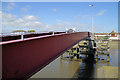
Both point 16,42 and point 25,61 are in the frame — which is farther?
point 25,61

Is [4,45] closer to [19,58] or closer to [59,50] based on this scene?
[19,58]

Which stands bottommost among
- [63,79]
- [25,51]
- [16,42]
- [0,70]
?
[63,79]

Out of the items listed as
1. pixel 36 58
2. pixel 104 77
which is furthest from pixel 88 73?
pixel 36 58

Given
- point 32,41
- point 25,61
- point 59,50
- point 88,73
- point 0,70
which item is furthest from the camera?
point 88,73

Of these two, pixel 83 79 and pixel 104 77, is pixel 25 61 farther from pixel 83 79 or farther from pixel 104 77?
pixel 104 77

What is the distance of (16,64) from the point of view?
4.05 meters

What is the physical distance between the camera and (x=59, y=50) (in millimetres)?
8508

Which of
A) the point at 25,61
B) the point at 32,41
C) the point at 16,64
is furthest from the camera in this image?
the point at 32,41

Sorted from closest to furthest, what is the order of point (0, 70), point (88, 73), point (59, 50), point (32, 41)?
1. point (0, 70)
2. point (32, 41)
3. point (59, 50)
4. point (88, 73)

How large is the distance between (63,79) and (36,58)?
11.7m

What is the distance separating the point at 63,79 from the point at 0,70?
13510mm

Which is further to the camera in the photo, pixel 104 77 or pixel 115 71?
pixel 115 71

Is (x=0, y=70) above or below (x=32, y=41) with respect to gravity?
below

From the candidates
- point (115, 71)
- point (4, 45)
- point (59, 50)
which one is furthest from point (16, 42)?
point (115, 71)
